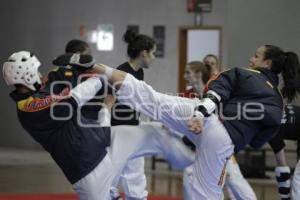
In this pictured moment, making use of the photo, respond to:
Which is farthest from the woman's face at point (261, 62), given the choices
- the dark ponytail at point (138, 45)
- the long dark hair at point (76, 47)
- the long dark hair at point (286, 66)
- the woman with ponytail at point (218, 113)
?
the long dark hair at point (76, 47)

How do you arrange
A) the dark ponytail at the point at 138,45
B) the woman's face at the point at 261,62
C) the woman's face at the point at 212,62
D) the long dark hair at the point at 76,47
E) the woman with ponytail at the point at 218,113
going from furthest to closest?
the woman's face at the point at 212,62
the dark ponytail at the point at 138,45
the long dark hair at the point at 76,47
the woman's face at the point at 261,62
the woman with ponytail at the point at 218,113

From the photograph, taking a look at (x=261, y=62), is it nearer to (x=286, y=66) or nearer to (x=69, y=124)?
(x=286, y=66)

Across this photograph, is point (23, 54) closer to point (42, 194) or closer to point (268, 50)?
point (268, 50)

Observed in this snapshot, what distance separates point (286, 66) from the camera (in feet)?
15.6

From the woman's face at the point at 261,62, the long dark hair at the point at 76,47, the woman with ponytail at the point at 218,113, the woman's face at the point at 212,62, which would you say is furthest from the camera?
the woman's face at the point at 212,62

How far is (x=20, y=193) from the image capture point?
6617 mm

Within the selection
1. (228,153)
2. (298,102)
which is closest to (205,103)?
(228,153)

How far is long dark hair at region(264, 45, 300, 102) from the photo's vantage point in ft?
14.8

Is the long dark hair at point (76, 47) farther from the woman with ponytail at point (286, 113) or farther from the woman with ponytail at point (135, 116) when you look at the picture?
the woman with ponytail at point (286, 113)

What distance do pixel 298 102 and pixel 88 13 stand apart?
4.66 m

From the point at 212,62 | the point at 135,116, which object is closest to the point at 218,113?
the point at 135,116

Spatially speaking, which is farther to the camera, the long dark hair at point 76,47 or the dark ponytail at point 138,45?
the dark ponytail at point 138,45

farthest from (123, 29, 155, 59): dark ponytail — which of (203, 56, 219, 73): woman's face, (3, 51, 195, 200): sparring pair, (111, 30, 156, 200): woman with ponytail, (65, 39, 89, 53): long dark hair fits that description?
(3, 51, 195, 200): sparring pair

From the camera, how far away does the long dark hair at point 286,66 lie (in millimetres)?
4504
